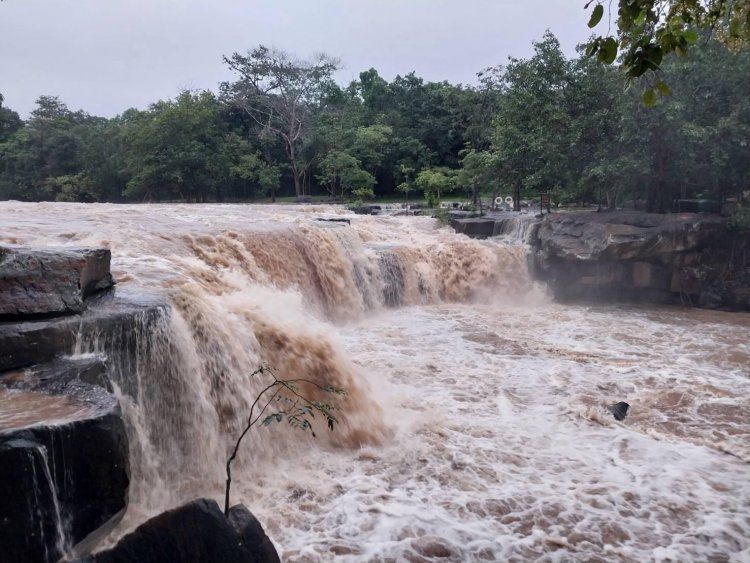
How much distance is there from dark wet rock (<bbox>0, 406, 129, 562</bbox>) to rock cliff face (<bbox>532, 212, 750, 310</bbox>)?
10038 millimetres

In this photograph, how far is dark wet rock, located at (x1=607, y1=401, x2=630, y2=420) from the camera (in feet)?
18.3

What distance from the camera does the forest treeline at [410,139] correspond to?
1055 centimetres

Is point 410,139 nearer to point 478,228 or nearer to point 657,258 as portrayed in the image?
point 478,228

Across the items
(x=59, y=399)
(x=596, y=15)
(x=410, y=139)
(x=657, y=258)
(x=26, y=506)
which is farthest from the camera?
(x=410, y=139)

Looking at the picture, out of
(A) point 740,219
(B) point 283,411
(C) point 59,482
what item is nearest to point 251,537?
(B) point 283,411

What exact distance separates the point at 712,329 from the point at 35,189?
91.9 ft

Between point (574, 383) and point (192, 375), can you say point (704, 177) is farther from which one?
point (192, 375)

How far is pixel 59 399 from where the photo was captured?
130 inches

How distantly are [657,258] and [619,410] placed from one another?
6.55 meters

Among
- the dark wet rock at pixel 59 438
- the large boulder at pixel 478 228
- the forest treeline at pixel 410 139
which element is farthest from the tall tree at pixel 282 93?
the dark wet rock at pixel 59 438

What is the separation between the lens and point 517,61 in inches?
522

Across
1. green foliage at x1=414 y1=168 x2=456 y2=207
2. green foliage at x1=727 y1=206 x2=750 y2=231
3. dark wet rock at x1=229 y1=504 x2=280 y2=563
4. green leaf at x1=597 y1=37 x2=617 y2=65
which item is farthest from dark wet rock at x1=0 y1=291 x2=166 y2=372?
green foliage at x1=414 y1=168 x2=456 y2=207

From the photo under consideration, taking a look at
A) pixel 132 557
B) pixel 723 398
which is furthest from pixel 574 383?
pixel 132 557

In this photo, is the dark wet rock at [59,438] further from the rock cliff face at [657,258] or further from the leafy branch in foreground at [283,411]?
the rock cliff face at [657,258]
